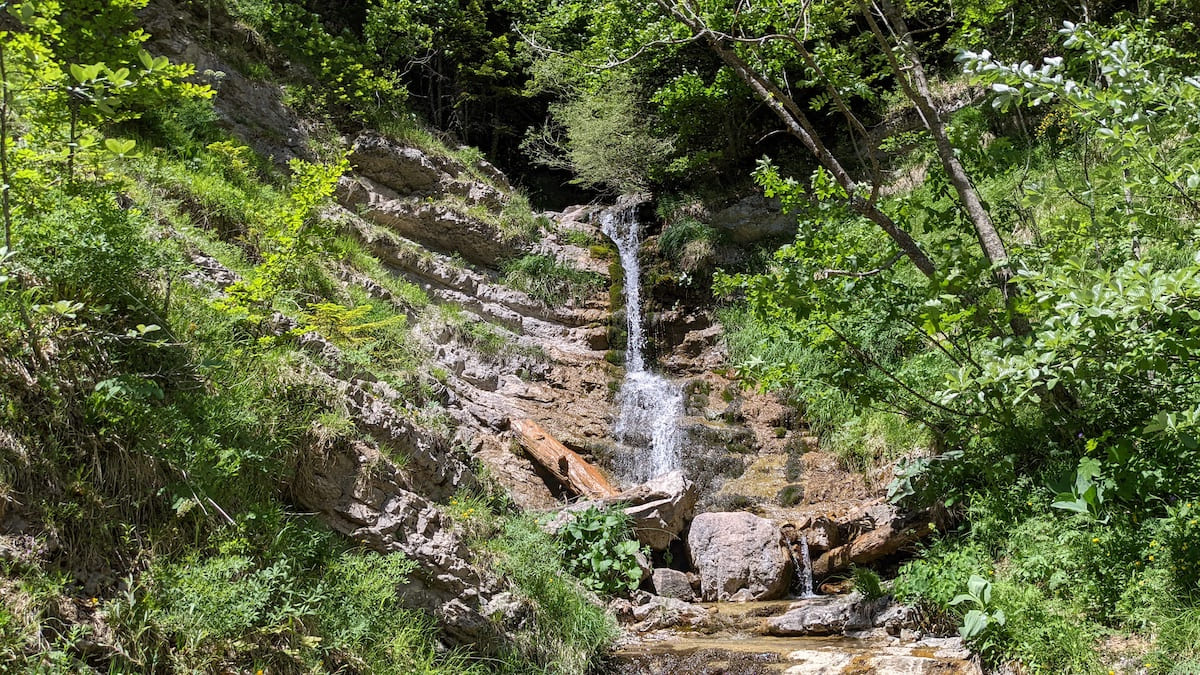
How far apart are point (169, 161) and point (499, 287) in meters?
5.50

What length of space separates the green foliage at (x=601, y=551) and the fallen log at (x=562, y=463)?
125cm

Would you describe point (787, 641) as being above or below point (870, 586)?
below

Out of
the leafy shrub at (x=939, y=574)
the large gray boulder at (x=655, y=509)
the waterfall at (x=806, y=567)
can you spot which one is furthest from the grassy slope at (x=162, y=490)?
the waterfall at (x=806, y=567)

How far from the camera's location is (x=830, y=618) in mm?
5641

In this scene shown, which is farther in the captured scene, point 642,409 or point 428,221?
point 428,221

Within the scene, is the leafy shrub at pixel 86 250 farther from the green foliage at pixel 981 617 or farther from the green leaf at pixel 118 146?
the green foliage at pixel 981 617

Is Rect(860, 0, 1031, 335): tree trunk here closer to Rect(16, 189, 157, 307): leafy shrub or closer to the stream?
the stream

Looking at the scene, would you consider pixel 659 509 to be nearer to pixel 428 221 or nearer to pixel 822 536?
pixel 822 536

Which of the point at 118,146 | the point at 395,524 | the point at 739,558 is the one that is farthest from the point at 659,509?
the point at 118,146

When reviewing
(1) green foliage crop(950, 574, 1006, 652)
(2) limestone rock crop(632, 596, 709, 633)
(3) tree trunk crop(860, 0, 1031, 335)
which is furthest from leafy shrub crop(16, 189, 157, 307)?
(1) green foliage crop(950, 574, 1006, 652)

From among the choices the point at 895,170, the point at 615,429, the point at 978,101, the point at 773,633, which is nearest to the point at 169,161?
the point at 615,429

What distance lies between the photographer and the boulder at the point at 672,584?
665cm

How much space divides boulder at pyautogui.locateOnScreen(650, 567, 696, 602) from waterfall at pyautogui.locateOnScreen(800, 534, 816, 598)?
1087 mm

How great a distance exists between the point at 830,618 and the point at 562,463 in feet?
11.9
